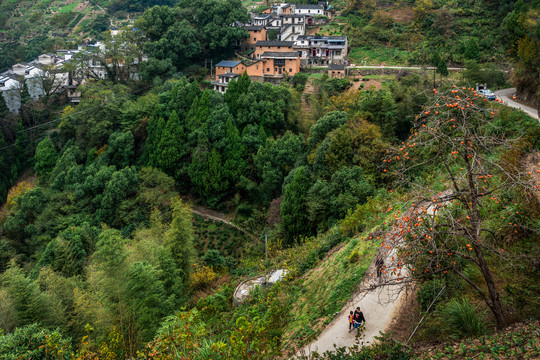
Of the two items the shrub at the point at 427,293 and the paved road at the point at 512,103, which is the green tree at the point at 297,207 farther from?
the shrub at the point at 427,293

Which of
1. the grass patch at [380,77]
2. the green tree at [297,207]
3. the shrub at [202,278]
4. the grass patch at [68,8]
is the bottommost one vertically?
the shrub at [202,278]

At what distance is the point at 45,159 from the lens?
91.5 ft

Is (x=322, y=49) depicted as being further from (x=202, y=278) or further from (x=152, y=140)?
(x=202, y=278)

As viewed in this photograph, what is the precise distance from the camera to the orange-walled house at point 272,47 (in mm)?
31141

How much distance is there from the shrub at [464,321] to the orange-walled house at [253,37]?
3068 centimetres

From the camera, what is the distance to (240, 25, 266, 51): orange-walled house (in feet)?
112

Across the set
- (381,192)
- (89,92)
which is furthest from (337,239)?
(89,92)

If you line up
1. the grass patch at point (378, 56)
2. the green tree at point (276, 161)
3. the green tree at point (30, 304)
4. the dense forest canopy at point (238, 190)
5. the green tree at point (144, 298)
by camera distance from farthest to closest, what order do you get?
the grass patch at point (378, 56), the green tree at point (276, 161), the green tree at point (30, 304), the green tree at point (144, 298), the dense forest canopy at point (238, 190)

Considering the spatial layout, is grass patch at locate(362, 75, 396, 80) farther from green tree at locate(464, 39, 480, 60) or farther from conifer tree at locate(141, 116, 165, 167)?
conifer tree at locate(141, 116, 165, 167)

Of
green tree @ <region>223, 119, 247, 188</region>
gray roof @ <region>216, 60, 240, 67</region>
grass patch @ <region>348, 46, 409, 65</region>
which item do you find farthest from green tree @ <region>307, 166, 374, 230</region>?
gray roof @ <region>216, 60, 240, 67</region>

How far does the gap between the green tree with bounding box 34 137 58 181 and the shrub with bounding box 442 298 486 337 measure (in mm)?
27674

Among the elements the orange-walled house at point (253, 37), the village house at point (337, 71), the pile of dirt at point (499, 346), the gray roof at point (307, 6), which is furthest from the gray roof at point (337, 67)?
the pile of dirt at point (499, 346)

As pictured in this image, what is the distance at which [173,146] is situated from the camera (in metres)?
24.3

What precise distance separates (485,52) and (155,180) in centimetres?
2285
